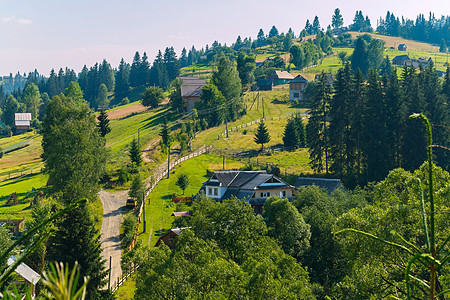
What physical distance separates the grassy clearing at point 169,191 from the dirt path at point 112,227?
3.51 m

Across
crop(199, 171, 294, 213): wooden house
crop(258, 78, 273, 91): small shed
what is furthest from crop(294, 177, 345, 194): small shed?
crop(258, 78, 273, 91): small shed

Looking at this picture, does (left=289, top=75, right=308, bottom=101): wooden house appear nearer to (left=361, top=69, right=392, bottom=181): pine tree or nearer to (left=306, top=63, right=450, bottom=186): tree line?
(left=306, top=63, right=450, bottom=186): tree line

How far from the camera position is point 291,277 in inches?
1325

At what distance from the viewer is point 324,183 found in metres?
71.6

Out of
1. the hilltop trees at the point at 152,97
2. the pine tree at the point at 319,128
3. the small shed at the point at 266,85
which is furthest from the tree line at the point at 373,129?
the hilltop trees at the point at 152,97

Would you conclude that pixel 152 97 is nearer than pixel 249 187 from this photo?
No

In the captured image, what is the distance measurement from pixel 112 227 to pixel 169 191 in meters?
13.9

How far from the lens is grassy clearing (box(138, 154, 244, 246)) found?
209ft

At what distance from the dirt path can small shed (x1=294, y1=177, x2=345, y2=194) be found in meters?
28.2

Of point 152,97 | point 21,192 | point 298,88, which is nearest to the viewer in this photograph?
point 21,192

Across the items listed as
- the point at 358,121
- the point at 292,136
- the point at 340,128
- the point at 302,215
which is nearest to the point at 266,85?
the point at 292,136

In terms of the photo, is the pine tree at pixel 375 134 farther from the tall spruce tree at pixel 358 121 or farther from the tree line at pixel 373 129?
the tall spruce tree at pixel 358 121

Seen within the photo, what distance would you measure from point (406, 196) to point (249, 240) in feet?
51.3

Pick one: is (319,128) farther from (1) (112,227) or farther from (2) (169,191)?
(1) (112,227)
